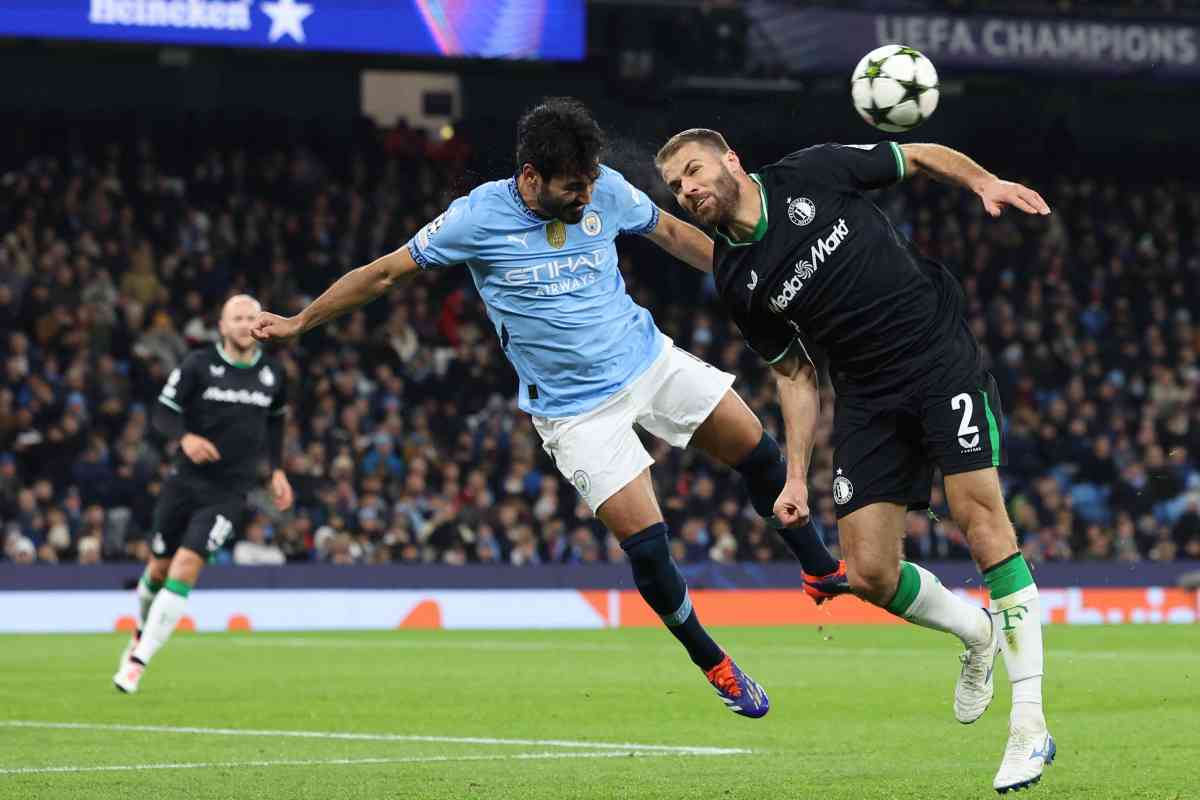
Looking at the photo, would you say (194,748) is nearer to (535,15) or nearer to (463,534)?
(463,534)

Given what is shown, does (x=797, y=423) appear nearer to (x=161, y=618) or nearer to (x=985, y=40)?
(x=161, y=618)

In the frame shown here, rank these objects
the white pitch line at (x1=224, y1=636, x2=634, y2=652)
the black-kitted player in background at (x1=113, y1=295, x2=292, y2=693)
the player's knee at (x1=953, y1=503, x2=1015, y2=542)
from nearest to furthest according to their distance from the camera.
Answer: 1. the player's knee at (x1=953, y1=503, x2=1015, y2=542)
2. the black-kitted player in background at (x1=113, y1=295, x2=292, y2=693)
3. the white pitch line at (x1=224, y1=636, x2=634, y2=652)

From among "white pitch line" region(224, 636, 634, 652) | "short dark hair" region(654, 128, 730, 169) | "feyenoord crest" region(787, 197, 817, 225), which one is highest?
Answer: "short dark hair" region(654, 128, 730, 169)

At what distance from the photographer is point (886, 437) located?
24.8 feet

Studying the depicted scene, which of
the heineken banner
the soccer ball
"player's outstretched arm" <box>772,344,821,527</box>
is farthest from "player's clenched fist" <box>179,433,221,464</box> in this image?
the heineken banner

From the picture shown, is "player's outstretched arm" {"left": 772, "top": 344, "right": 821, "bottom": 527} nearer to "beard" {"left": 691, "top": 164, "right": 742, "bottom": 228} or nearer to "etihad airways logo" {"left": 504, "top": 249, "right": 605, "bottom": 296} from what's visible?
"beard" {"left": 691, "top": 164, "right": 742, "bottom": 228}

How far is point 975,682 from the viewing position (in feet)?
25.7

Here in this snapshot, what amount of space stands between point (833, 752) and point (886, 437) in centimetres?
167

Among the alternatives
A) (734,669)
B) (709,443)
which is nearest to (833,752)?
(734,669)

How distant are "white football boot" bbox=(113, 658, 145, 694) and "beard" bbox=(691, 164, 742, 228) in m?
6.21

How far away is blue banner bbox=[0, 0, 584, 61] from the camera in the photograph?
2180cm

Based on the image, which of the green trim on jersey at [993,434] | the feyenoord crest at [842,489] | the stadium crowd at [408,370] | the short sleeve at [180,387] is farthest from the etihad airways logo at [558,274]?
the stadium crowd at [408,370]

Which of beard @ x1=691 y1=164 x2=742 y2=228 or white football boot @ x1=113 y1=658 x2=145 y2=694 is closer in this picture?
beard @ x1=691 y1=164 x2=742 y2=228

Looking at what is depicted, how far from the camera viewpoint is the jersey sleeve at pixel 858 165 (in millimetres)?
7449
